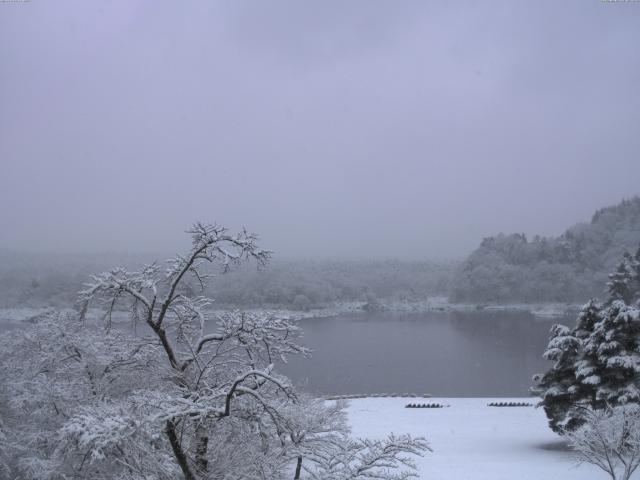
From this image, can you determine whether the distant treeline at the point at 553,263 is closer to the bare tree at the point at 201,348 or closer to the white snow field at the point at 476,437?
the white snow field at the point at 476,437

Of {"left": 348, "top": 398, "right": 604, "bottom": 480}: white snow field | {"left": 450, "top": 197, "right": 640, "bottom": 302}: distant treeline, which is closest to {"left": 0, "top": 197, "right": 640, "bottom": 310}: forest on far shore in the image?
{"left": 450, "top": 197, "right": 640, "bottom": 302}: distant treeline

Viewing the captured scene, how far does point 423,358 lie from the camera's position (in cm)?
3506

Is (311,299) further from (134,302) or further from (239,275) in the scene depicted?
(134,302)

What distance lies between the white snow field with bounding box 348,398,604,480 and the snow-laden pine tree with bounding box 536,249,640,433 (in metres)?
1.18

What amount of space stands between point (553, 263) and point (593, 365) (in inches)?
3090

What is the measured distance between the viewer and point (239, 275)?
304ft

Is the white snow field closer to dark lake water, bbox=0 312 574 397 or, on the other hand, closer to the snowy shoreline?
dark lake water, bbox=0 312 574 397

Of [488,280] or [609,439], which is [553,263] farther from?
[609,439]

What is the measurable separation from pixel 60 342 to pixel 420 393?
20.5 meters

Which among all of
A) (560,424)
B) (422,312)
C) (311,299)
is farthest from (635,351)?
(311,299)

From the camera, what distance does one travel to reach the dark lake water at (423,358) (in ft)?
90.0

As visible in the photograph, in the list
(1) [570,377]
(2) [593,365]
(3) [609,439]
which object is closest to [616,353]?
(2) [593,365]

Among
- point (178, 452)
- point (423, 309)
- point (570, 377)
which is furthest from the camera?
point (423, 309)

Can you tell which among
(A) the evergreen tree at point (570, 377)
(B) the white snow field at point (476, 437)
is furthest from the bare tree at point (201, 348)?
(A) the evergreen tree at point (570, 377)
